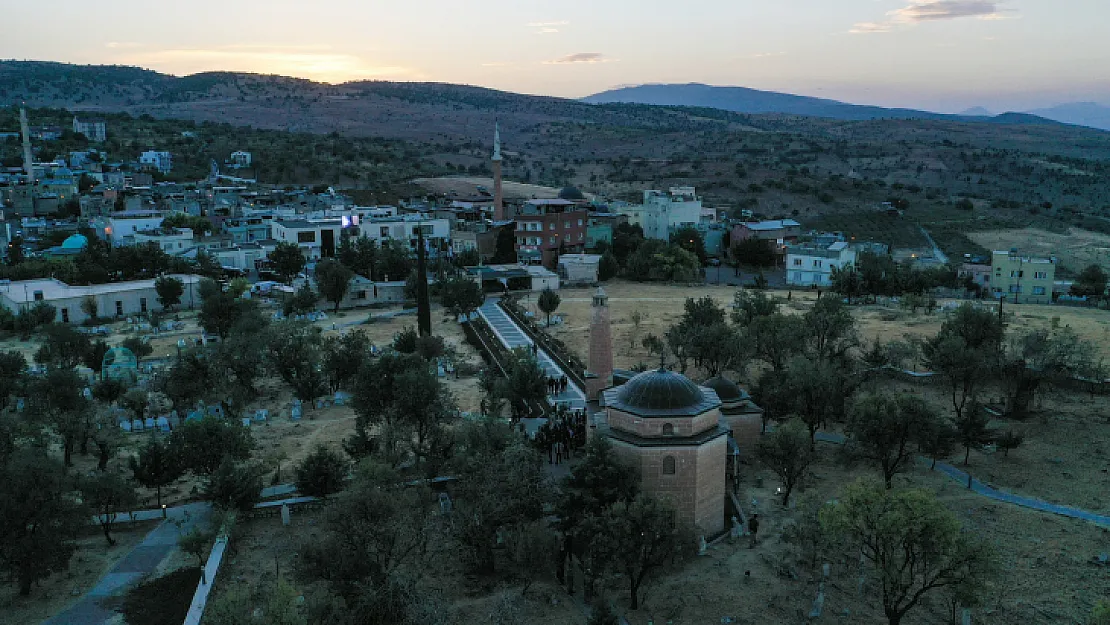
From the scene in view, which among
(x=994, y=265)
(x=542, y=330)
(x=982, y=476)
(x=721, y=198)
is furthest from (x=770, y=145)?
(x=982, y=476)

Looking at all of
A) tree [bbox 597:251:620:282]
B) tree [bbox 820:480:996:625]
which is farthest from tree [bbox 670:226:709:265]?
tree [bbox 820:480:996:625]

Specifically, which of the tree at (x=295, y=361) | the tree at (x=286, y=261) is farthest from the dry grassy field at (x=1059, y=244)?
the tree at (x=295, y=361)

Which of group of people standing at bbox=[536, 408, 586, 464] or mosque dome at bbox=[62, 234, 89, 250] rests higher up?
mosque dome at bbox=[62, 234, 89, 250]

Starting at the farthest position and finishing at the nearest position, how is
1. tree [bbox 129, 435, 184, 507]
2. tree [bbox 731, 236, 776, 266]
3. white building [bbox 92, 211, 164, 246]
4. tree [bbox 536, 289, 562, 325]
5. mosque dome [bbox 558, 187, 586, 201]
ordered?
1. mosque dome [bbox 558, 187, 586, 201]
2. tree [bbox 731, 236, 776, 266]
3. white building [bbox 92, 211, 164, 246]
4. tree [bbox 536, 289, 562, 325]
5. tree [bbox 129, 435, 184, 507]

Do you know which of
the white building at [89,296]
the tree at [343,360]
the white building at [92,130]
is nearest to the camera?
the tree at [343,360]

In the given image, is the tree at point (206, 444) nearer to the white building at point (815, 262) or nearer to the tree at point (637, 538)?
the tree at point (637, 538)

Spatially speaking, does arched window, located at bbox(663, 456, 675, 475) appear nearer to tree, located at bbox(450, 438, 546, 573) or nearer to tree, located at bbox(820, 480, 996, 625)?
tree, located at bbox(450, 438, 546, 573)
